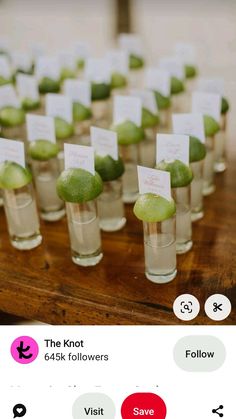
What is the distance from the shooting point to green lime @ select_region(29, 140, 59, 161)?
120 cm

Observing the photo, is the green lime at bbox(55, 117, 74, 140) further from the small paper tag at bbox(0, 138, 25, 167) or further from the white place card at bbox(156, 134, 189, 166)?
the white place card at bbox(156, 134, 189, 166)

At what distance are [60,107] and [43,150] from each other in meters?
0.21

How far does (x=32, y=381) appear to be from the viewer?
3.03 feet

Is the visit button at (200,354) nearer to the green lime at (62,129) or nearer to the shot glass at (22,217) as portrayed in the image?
the shot glass at (22,217)

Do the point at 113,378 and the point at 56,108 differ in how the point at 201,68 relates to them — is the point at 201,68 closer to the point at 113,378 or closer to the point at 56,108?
the point at 56,108

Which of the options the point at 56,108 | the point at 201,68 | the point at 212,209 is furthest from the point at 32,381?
the point at 201,68

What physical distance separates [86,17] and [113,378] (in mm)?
3125

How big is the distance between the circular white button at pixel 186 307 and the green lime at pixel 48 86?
36.5 inches

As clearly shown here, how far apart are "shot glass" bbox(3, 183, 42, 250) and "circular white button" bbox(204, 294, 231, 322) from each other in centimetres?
42

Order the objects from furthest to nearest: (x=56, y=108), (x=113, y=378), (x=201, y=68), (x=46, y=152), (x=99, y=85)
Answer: (x=201, y=68), (x=99, y=85), (x=56, y=108), (x=46, y=152), (x=113, y=378)

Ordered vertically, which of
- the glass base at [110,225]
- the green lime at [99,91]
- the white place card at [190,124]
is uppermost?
the white place card at [190,124]

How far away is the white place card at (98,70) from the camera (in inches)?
65.4

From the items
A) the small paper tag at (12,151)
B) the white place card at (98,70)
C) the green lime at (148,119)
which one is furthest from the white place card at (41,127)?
the white place card at (98,70)

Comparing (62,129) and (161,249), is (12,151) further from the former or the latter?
(161,249)
